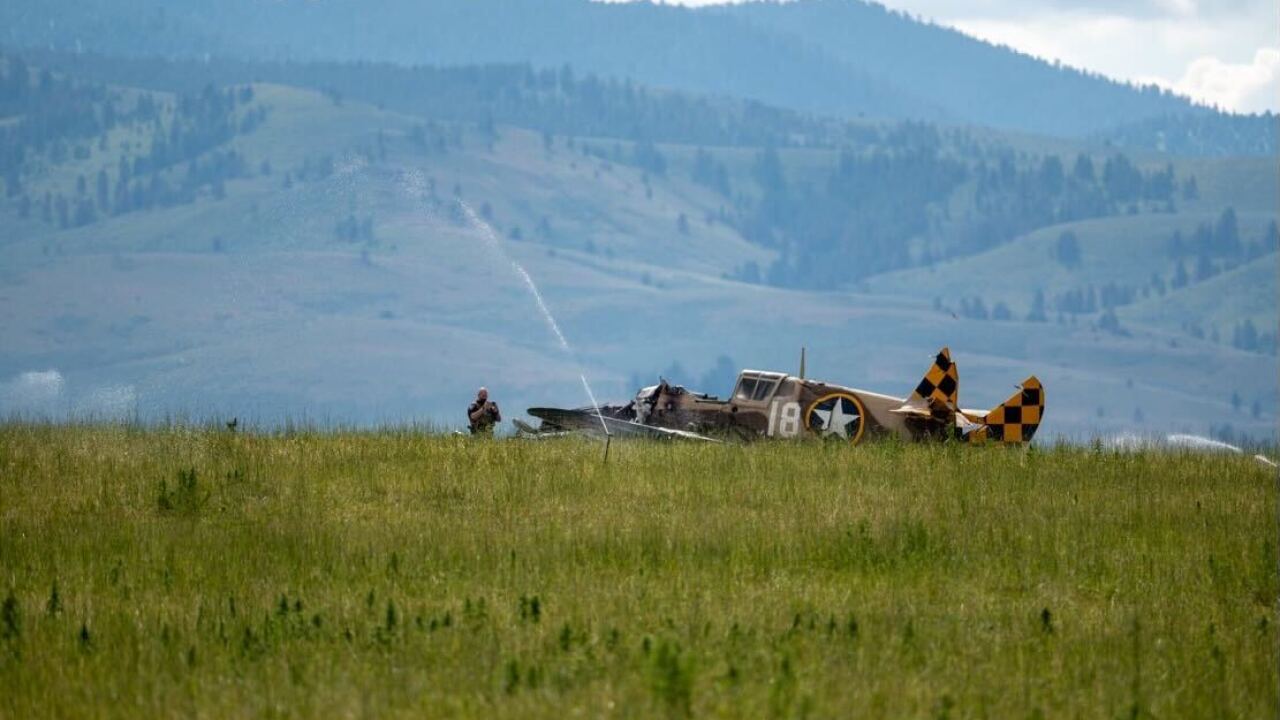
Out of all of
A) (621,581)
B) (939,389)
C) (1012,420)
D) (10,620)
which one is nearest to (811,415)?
(939,389)

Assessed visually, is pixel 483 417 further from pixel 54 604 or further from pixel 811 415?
pixel 54 604

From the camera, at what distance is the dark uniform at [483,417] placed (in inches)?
1335

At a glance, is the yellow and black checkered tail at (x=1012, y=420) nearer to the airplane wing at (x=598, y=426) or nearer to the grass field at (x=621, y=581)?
the grass field at (x=621, y=581)

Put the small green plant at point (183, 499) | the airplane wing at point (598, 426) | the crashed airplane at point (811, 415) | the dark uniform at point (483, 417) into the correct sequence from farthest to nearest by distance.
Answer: the dark uniform at point (483, 417), the crashed airplane at point (811, 415), the airplane wing at point (598, 426), the small green plant at point (183, 499)

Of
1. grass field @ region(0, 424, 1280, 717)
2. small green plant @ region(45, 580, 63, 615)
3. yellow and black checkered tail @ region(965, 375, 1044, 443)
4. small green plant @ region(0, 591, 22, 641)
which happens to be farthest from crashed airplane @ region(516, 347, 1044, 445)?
small green plant @ region(0, 591, 22, 641)

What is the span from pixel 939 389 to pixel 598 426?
5.68 m

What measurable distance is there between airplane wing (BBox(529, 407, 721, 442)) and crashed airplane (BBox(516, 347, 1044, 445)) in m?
0.02

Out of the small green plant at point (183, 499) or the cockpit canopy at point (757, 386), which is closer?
the small green plant at point (183, 499)

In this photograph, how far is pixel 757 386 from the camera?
111ft

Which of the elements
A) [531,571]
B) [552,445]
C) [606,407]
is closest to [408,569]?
[531,571]

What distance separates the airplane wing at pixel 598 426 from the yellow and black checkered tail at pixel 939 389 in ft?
12.1

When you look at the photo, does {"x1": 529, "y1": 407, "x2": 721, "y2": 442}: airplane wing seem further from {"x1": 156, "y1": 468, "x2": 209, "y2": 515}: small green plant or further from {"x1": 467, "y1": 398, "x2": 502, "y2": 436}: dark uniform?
{"x1": 156, "y1": 468, "x2": 209, "y2": 515}: small green plant

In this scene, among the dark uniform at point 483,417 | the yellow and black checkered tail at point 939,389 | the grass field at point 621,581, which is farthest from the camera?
the dark uniform at point 483,417

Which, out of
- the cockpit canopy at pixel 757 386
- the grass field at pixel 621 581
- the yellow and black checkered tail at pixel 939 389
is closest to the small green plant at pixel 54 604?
the grass field at pixel 621 581
